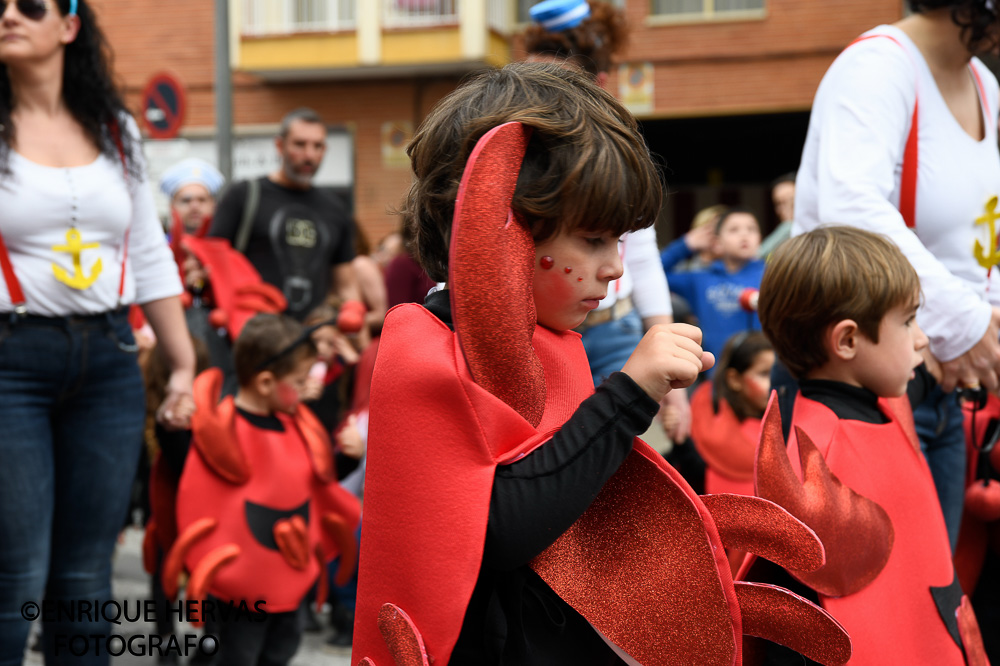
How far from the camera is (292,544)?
3453 millimetres

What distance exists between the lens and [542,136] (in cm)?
149

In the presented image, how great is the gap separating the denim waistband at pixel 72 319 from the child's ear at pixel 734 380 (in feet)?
8.23

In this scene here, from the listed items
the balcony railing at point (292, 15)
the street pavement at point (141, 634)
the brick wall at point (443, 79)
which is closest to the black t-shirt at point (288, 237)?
the street pavement at point (141, 634)

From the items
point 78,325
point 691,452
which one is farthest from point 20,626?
point 691,452

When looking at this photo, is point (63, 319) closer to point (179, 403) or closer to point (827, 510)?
point (179, 403)

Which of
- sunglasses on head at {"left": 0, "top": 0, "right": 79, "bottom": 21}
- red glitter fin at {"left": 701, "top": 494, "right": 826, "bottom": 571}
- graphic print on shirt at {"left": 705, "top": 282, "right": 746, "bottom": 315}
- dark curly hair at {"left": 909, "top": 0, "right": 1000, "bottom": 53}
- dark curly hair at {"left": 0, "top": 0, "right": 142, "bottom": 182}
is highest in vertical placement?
sunglasses on head at {"left": 0, "top": 0, "right": 79, "bottom": 21}

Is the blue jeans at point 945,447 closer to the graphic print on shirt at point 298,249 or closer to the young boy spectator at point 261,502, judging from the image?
the young boy spectator at point 261,502

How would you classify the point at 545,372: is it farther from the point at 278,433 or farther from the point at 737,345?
the point at 737,345

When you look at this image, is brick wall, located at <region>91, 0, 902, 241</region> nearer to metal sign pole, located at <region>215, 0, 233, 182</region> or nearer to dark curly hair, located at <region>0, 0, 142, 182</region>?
metal sign pole, located at <region>215, 0, 233, 182</region>

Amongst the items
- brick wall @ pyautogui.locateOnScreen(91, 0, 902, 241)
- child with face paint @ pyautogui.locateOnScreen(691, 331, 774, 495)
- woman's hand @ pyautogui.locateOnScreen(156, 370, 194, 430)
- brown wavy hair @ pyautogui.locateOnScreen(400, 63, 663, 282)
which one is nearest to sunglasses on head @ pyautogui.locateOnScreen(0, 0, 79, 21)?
woman's hand @ pyautogui.locateOnScreen(156, 370, 194, 430)

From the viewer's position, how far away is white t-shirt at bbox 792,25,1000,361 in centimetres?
229

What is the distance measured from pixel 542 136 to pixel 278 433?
2365 mm

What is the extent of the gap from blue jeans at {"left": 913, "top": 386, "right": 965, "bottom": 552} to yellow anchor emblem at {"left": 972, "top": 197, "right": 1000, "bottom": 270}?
1.06 ft

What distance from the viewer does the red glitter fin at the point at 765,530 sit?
5.34 ft
